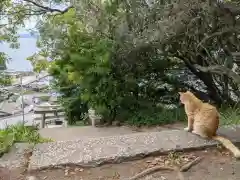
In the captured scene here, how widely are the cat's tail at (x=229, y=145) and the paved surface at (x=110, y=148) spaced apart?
82mm

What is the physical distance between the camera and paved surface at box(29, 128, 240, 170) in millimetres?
2943

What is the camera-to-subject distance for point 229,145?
3.21 meters

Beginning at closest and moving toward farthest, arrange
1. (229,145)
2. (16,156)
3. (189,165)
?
(189,165) → (16,156) → (229,145)

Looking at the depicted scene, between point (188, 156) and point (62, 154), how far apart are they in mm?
1179

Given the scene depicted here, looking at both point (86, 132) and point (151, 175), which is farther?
point (86, 132)

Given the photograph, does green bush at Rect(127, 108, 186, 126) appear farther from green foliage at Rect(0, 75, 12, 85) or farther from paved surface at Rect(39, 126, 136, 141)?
green foliage at Rect(0, 75, 12, 85)

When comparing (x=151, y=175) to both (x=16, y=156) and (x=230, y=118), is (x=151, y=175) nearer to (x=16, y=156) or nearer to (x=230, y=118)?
(x=16, y=156)

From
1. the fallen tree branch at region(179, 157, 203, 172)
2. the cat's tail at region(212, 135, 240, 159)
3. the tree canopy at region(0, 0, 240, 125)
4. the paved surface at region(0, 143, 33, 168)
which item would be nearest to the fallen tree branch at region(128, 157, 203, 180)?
the fallen tree branch at region(179, 157, 203, 172)

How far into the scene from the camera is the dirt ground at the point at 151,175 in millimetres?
2703

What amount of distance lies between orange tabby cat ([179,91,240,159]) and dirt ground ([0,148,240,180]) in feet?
1.12

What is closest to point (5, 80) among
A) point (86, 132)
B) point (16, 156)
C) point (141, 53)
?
point (86, 132)

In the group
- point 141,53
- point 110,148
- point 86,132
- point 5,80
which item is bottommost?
point 86,132

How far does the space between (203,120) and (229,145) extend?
40 cm

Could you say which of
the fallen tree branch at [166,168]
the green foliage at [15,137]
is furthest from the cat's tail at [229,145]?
the green foliage at [15,137]
